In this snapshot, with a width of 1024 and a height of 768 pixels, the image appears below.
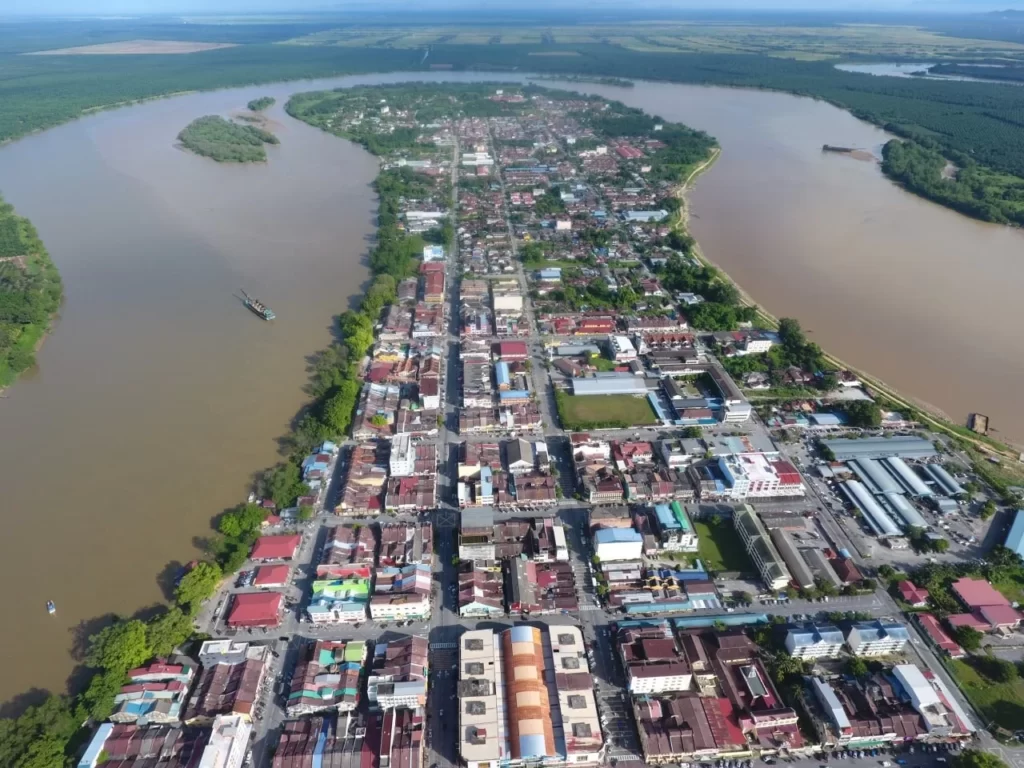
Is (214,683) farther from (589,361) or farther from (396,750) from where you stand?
(589,361)

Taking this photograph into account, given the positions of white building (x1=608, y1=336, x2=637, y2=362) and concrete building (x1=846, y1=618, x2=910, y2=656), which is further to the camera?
white building (x1=608, y1=336, x2=637, y2=362)

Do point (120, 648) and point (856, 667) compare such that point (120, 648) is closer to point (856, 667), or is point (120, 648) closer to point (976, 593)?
point (856, 667)

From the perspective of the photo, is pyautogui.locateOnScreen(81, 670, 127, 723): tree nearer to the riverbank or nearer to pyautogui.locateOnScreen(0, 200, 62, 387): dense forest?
pyautogui.locateOnScreen(0, 200, 62, 387): dense forest

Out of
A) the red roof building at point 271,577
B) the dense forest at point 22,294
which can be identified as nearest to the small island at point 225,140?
the dense forest at point 22,294

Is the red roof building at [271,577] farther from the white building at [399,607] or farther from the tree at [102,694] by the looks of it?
the tree at [102,694]

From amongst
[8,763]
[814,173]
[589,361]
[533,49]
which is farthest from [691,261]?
[533,49]

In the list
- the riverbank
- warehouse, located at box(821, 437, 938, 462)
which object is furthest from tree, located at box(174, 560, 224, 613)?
the riverbank

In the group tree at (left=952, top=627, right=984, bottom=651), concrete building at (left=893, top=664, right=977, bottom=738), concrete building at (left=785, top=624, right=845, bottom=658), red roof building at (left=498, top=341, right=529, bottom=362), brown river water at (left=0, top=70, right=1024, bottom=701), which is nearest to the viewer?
concrete building at (left=893, top=664, right=977, bottom=738)
